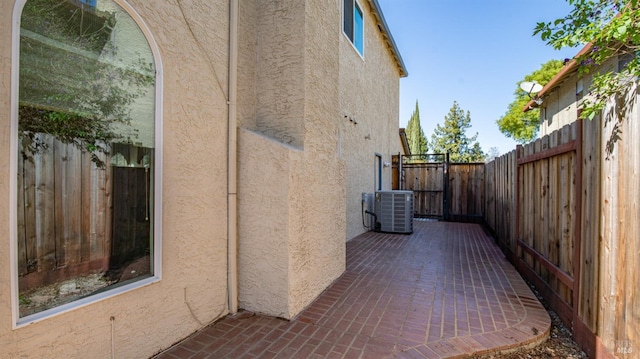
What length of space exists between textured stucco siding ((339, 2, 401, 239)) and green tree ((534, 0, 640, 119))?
4.83 m

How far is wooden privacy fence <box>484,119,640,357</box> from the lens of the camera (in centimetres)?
230

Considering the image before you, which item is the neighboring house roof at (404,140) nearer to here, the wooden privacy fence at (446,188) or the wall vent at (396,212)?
the wooden privacy fence at (446,188)

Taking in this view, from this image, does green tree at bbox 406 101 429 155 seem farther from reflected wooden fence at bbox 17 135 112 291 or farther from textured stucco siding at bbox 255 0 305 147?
reflected wooden fence at bbox 17 135 112 291

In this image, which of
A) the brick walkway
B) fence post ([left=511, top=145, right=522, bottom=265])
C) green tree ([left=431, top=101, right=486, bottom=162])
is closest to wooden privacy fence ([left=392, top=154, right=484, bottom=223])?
fence post ([left=511, top=145, right=522, bottom=265])

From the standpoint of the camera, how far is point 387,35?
1141 centimetres

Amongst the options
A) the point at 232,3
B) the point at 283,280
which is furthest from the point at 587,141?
the point at 232,3

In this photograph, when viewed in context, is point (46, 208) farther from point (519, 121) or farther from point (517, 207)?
point (519, 121)

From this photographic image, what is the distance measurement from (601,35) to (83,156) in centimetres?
468

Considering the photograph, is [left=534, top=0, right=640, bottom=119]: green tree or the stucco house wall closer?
the stucco house wall

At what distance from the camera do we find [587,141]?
2.98 m

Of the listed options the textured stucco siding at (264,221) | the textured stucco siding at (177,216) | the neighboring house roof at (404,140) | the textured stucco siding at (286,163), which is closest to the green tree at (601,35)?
the textured stucco siding at (286,163)

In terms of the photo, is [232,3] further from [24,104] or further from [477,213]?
[477,213]

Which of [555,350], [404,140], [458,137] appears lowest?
[555,350]

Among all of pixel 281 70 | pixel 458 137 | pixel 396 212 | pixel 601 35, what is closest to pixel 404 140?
pixel 396 212
